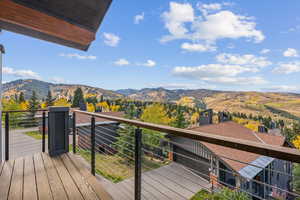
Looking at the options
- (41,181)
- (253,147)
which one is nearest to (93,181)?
(41,181)

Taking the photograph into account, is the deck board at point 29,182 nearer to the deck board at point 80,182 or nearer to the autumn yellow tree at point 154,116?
the deck board at point 80,182

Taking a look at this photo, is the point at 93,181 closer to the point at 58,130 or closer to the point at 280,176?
the point at 58,130

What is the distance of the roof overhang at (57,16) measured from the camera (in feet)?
4.51

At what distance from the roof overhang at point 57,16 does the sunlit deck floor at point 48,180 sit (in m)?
1.80

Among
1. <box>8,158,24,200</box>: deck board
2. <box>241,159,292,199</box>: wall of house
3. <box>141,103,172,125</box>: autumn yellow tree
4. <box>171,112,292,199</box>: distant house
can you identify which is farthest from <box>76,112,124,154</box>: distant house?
<box>141,103,172,125</box>: autumn yellow tree

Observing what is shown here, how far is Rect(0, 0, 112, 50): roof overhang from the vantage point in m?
1.37

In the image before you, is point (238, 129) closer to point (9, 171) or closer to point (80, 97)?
point (9, 171)

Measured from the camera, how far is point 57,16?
5.02ft

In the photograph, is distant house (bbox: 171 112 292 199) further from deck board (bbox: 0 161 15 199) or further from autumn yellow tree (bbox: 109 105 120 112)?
autumn yellow tree (bbox: 109 105 120 112)

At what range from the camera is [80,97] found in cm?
2841

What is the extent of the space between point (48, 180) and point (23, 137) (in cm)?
1043

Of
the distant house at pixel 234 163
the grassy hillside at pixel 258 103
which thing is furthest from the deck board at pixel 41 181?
the grassy hillside at pixel 258 103

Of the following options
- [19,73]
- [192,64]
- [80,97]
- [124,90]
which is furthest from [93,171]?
[124,90]

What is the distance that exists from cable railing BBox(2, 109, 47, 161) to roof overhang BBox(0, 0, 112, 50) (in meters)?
1.69
